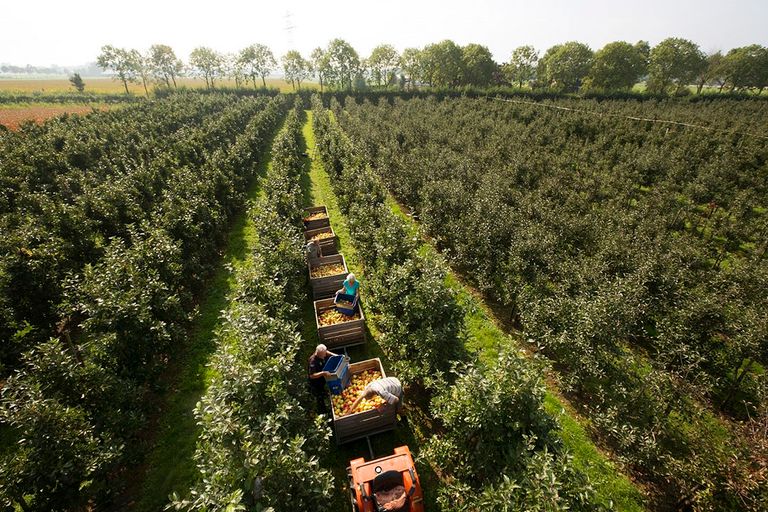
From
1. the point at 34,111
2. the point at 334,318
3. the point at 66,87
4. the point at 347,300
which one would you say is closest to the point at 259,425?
the point at 334,318

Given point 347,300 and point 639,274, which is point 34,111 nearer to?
point 347,300

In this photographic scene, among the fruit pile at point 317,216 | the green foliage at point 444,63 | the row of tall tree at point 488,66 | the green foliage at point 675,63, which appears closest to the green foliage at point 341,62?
the row of tall tree at point 488,66

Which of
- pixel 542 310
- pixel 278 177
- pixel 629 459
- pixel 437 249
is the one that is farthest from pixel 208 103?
pixel 629 459

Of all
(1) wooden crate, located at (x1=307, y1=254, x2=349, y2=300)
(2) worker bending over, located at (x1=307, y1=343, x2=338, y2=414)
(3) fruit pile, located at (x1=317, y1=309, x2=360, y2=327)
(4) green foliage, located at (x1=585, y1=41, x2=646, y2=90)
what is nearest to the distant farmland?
(4) green foliage, located at (x1=585, y1=41, x2=646, y2=90)

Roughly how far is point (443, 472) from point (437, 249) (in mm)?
11941

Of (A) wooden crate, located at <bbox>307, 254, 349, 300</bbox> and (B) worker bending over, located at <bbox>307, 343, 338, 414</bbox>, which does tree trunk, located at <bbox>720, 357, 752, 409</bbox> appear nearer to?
(B) worker bending over, located at <bbox>307, 343, 338, 414</bbox>

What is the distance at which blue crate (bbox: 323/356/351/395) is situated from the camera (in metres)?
8.91

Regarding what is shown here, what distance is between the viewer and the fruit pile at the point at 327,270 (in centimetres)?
1421

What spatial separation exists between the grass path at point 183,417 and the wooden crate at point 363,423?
3.87m

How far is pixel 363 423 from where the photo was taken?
8688mm

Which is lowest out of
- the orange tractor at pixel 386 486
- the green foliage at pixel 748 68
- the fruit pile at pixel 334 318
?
the orange tractor at pixel 386 486

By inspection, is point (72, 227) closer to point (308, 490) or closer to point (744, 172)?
point (308, 490)

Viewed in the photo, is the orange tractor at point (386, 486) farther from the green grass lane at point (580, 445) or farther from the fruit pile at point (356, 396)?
the green grass lane at point (580, 445)

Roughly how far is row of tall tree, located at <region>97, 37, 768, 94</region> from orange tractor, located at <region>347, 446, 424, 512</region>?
87.9 m
